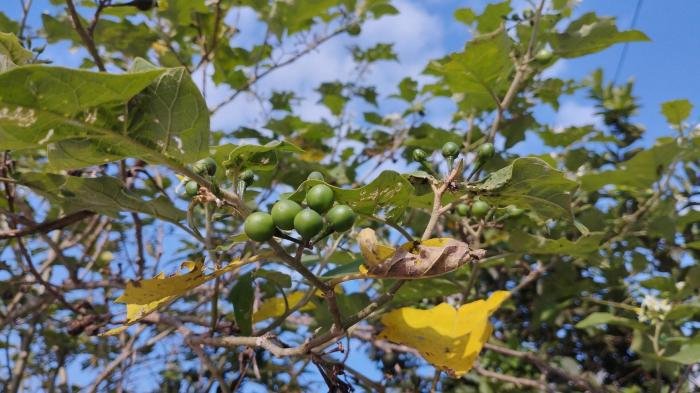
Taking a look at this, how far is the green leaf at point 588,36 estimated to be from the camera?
257 centimetres

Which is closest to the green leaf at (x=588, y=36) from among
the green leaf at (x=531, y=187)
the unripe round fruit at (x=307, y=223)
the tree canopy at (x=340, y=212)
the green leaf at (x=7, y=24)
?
the tree canopy at (x=340, y=212)

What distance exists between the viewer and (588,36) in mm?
2625

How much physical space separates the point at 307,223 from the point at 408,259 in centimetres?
21

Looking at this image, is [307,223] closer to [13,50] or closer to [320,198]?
[320,198]

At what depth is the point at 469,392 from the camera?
3.74 metres

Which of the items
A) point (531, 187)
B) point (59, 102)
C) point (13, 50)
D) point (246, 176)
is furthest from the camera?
point (531, 187)

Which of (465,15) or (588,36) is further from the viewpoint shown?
(465,15)

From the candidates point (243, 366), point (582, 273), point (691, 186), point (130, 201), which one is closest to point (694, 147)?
point (691, 186)

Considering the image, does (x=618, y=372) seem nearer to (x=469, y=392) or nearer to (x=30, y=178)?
(x=469, y=392)

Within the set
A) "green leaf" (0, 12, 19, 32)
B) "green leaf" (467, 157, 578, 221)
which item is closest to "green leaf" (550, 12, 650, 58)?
"green leaf" (467, 157, 578, 221)

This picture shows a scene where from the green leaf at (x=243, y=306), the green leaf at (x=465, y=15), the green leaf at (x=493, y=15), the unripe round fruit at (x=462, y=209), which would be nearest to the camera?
the green leaf at (x=243, y=306)

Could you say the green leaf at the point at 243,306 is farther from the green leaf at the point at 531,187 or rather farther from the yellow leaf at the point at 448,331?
the green leaf at the point at 531,187

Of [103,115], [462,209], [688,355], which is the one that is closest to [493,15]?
[462,209]

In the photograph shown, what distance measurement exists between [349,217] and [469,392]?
2885 mm
